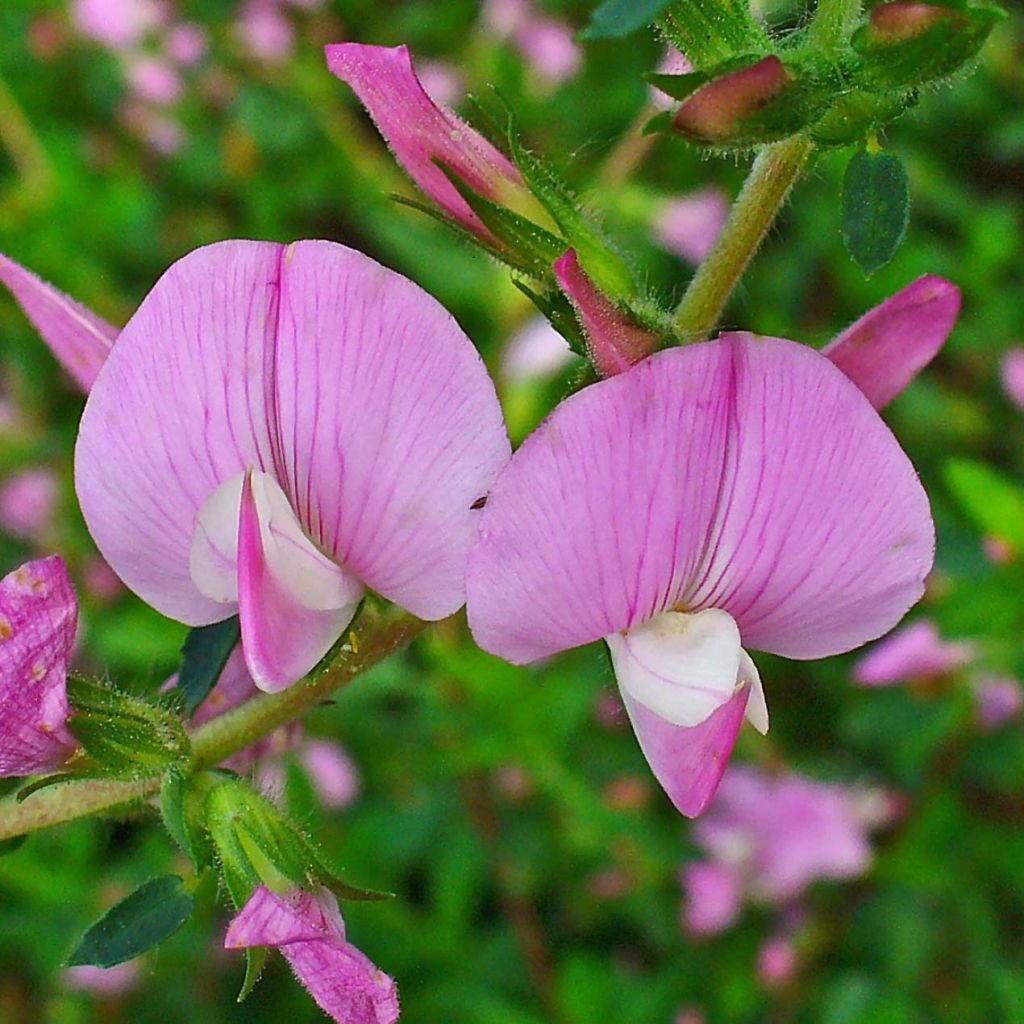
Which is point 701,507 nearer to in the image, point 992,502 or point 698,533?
point 698,533

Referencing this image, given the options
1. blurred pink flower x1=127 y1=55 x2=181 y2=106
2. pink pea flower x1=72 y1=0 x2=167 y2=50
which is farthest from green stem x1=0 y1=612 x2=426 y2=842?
pink pea flower x1=72 y1=0 x2=167 y2=50

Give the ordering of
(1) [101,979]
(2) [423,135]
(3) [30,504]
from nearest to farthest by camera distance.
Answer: (2) [423,135]
(1) [101,979]
(3) [30,504]

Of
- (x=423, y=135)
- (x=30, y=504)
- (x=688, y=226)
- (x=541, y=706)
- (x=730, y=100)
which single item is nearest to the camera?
(x=730, y=100)

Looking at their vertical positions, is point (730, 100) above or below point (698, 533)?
above

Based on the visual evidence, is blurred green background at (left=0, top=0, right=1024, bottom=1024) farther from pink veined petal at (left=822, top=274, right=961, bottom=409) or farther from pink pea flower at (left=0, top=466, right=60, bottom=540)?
pink veined petal at (left=822, top=274, right=961, bottom=409)

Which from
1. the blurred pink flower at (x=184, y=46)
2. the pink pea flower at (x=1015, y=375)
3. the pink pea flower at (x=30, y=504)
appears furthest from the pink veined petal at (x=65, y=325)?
the blurred pink flower at (x=184, y=46)

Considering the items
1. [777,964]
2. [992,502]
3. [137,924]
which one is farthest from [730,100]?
[777,964]

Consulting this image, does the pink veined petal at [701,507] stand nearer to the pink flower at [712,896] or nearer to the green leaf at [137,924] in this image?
the green leaf at [137,924]
